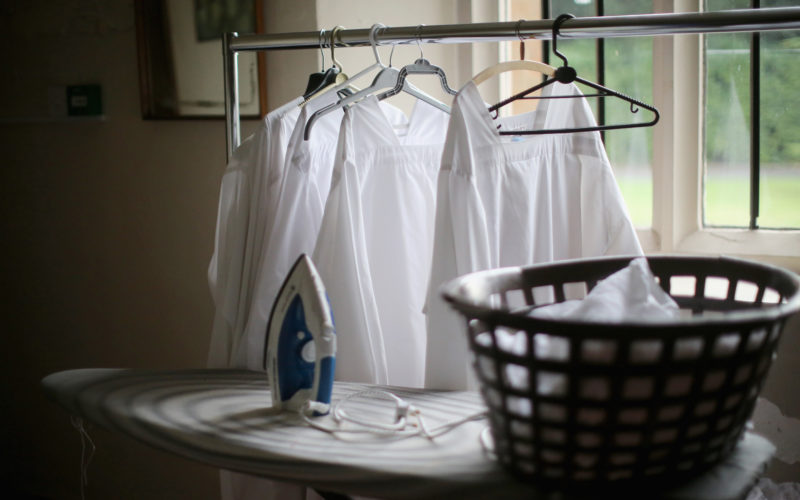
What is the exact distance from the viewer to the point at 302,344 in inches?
41.6

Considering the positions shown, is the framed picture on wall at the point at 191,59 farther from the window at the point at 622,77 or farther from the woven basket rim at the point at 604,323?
the woven basket rim at the point at 604,323

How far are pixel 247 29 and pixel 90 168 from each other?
0.67 m

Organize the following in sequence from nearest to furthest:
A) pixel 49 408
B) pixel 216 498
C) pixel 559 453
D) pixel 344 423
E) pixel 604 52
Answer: pixel 559 453 < pixel 344 423 < pixel 604 52 < pixel 216 498 < pixel 49 408

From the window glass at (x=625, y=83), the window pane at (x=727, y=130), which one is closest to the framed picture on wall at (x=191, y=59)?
the window glass at (x=625, y=83)

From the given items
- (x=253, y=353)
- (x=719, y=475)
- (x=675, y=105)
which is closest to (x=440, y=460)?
(x=719, y=475)

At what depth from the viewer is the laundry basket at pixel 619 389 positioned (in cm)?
71

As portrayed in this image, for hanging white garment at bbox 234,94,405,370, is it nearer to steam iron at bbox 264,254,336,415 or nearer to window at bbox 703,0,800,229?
steam iron at bbox 264,254,336,415

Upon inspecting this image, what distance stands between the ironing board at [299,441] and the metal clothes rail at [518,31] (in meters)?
0.50

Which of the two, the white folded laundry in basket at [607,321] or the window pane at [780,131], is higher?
the window pane at [780,131]

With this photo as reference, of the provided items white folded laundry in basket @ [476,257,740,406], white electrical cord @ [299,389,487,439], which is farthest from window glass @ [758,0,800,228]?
white electrical cord @ [299,389,487,439]

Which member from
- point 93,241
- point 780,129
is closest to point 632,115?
point 780,129

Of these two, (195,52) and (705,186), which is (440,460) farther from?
(195,52)

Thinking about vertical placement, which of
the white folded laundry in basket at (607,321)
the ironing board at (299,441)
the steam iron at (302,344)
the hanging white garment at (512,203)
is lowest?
the ironing board at (299,441)

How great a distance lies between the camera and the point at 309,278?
1037 millimetres
